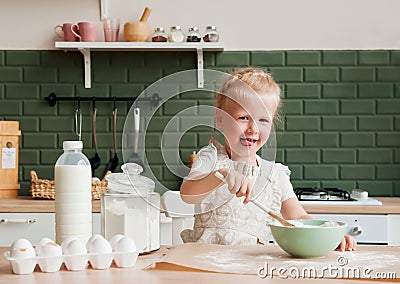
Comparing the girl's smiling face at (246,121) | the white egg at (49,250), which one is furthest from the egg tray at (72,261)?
the girl's smiling face at (246,121)

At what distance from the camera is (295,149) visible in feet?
12.5

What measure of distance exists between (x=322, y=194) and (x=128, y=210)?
1.80m

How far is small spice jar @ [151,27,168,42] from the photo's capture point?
12.0 feet

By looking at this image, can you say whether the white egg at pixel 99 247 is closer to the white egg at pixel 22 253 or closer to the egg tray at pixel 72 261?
the egg tray at pixel 72 261

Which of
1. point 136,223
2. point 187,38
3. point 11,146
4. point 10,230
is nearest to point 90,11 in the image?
point 187,38

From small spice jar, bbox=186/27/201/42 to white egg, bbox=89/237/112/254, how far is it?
222 centimetres

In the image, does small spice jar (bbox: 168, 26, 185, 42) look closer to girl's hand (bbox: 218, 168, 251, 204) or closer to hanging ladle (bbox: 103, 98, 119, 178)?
hanging ladle (bbox: 103, 98, 119, 178)

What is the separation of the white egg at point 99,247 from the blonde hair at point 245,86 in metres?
0.49

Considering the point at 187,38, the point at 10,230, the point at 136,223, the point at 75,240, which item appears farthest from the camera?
the point at 187,38

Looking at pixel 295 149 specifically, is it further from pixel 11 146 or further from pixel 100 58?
pixel 11 146

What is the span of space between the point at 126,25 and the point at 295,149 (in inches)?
43.0

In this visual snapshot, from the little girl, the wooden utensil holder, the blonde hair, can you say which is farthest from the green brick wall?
the blonde hair

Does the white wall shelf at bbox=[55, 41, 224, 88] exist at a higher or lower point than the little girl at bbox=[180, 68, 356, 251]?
higher

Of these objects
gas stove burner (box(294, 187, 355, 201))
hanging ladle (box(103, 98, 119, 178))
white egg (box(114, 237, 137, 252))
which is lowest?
gas stove burner (box(294, 187, 355, 201))
